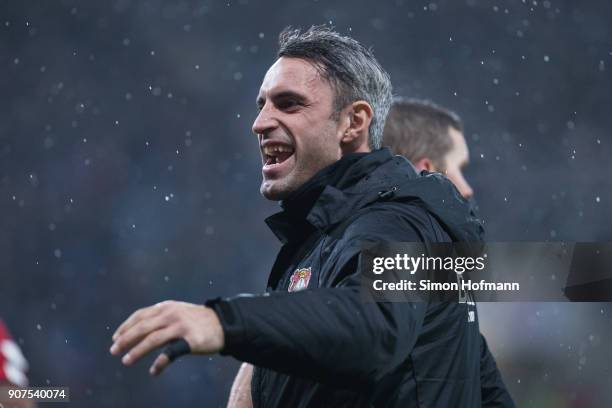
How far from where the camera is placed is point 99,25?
37.5 feet

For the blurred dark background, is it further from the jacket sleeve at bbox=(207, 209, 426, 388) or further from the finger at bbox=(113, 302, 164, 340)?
the finger at bbox=(113, 302, 164, 340)

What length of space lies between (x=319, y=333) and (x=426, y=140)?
2.72 metres

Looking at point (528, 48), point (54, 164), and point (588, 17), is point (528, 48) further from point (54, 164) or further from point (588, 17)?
point (54, 164)

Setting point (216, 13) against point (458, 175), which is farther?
point (216, 13)

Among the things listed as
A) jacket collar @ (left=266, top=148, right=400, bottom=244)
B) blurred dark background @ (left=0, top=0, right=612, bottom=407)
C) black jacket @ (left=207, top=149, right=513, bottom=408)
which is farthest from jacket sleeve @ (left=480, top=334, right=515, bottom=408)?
blurred dark background @ (left=0, top=0, right=612, bottom=407)

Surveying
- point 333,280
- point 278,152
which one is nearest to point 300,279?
point 333,280

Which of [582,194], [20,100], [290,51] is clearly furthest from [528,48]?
[290,51]

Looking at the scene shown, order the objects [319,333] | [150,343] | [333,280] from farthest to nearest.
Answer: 1. [333,280]
2. [319,333]
3. [150,343]

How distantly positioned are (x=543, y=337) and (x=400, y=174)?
744 centimetres

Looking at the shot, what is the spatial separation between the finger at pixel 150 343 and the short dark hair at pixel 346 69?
135 cm

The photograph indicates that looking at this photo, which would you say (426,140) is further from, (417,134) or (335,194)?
(335,194)

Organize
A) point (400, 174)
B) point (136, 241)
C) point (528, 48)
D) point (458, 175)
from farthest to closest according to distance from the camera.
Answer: point (528, 48) < point (136, 241) < point (458, 175) < point (400, 174)

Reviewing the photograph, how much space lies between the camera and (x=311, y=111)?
2.62 m

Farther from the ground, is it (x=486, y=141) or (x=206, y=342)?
(x=486, y=141)
